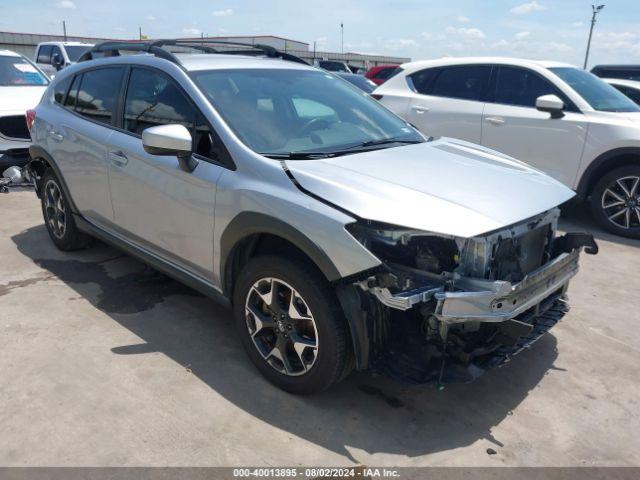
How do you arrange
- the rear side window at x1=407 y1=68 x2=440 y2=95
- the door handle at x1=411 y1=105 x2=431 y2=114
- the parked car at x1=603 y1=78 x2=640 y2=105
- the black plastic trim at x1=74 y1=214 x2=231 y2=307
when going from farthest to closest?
the parked car at x1=603 y1=78 x2=640 y2=105 < the rear side window at x1=407 y1=68 x2=440 y2=95 < the door handle at x1=411 y1=105 x2=431 y2=114 < the black plastic trim at x1=74 y1=214 x2=231 y2=307

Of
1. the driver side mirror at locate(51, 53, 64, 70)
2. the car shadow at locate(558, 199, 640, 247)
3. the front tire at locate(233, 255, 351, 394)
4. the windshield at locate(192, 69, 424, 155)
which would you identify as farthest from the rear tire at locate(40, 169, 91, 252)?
the driver side mirror at locate(51, 53, 64, 70)

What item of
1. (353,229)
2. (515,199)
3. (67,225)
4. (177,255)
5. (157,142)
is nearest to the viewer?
(353,229)

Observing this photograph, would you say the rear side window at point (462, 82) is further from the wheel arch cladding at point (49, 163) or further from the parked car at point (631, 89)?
the wheel arch cladding at point (49, 163)

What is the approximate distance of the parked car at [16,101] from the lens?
24.5ft

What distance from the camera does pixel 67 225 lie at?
4.95 meters

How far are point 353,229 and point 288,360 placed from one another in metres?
0.90

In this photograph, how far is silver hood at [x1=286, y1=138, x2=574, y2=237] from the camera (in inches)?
101

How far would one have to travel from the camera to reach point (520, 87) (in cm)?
660

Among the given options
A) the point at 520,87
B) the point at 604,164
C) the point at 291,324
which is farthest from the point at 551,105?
the point at 291,324

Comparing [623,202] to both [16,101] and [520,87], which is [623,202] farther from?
[16,101]

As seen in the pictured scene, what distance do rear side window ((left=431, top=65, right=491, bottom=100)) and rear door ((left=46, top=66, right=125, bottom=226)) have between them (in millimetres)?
4467

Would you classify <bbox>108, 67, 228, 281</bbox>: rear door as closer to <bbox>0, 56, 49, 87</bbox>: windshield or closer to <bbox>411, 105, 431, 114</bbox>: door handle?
<bbox>411, 105, 431, 114</bbox>: door handle

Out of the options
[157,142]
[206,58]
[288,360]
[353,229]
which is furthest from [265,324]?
[206,58]

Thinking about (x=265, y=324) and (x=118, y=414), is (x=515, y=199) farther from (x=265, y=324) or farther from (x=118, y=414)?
(x=118, y=414)
